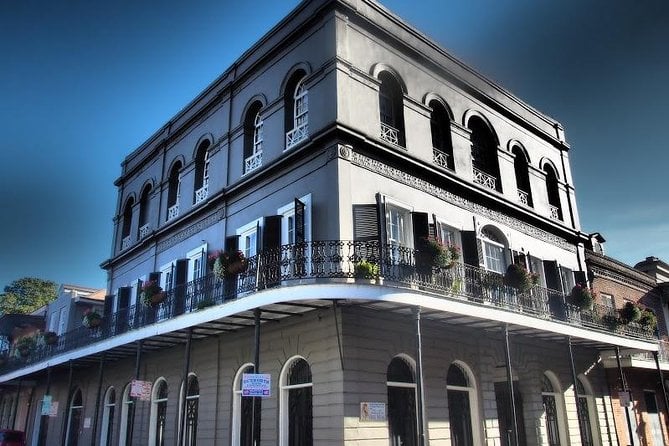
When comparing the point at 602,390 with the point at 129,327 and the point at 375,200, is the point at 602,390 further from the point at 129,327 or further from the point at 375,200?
the point at 129,327

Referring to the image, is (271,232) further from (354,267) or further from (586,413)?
(586,413)

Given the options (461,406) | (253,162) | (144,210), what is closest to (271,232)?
(253,162)

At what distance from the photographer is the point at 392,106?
45.6 feet

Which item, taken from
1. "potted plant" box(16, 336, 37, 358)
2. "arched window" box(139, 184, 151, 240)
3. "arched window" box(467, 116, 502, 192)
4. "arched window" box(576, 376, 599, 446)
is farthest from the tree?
"arched window" box(576, 376, 599, 446)

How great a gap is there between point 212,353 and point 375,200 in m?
5.73

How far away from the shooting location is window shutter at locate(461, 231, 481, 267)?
13.2m

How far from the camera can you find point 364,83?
41.9 ft

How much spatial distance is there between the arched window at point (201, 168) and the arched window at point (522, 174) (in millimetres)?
9445

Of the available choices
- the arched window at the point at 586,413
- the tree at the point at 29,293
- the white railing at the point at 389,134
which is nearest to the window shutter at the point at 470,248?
the white railing at the point at 389,134

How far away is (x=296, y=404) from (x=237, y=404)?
2169 millimetres

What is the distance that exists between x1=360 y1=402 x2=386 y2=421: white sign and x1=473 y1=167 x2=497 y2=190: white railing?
7348mm

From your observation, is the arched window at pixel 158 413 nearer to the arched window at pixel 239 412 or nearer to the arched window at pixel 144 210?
the arched window at pixel 239 412

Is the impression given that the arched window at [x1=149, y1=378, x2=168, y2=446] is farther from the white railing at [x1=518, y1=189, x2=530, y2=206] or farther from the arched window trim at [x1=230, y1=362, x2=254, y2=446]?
the white railing at [x1=518, y1=189, x2=530, y2=206]

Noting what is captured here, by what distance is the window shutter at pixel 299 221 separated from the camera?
1163 cm
